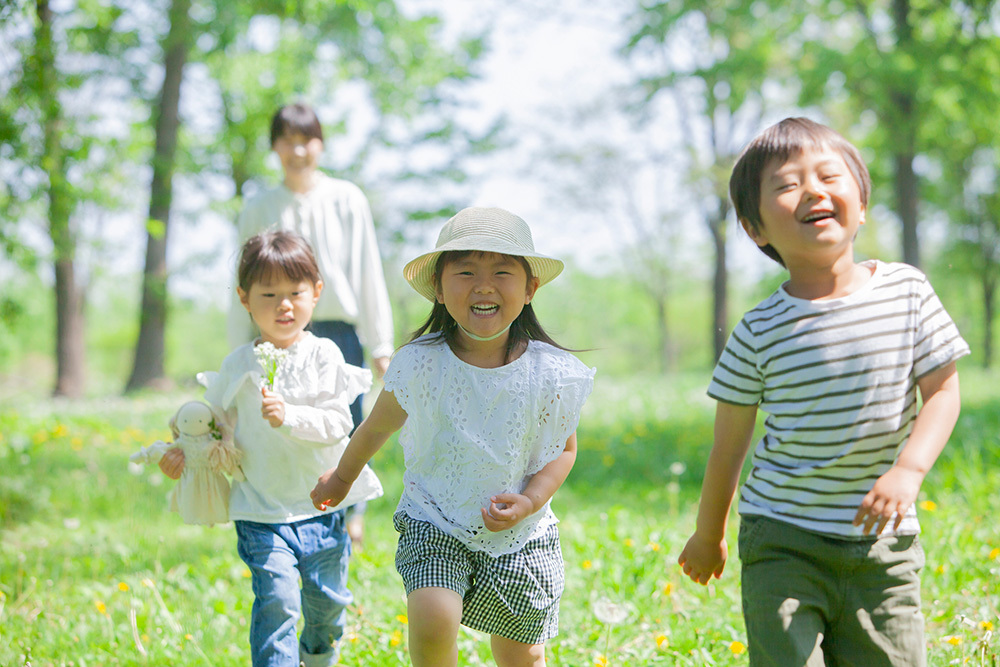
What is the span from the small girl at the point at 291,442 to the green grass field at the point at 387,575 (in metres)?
0.36

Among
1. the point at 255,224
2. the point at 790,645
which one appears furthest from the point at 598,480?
the point at 790,645

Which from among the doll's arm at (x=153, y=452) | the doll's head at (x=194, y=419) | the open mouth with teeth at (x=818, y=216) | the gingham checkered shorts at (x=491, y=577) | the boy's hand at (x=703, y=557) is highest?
the open mouth with teeth at (x=818, y=216)

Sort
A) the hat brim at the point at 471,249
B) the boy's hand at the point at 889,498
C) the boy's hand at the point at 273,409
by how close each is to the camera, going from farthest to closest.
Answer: the boy's hand at the point at 273,409 < the hat brim at the point at 471,249 < the boy's hand at the point at 889,498

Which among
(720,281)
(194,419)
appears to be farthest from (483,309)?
(720,281)

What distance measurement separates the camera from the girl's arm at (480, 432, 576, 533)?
7.09ft

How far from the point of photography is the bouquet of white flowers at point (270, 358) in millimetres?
2691

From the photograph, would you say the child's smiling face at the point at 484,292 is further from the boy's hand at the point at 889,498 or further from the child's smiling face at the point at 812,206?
the boy's hand at the point at 889,498

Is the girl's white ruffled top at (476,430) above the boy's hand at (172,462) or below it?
above

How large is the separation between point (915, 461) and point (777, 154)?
77 centimetres

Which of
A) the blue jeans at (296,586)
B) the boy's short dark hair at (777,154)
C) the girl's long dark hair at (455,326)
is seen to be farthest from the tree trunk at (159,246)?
the boy's short dark hair at (777,154)

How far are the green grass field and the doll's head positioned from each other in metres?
0.73

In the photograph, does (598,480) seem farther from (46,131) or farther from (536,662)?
(46,131)

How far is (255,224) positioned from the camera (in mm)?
3975

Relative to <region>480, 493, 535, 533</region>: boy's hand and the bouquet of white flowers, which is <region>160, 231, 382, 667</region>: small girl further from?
<region>480, 493, 535, 533</region>: boy's hand
